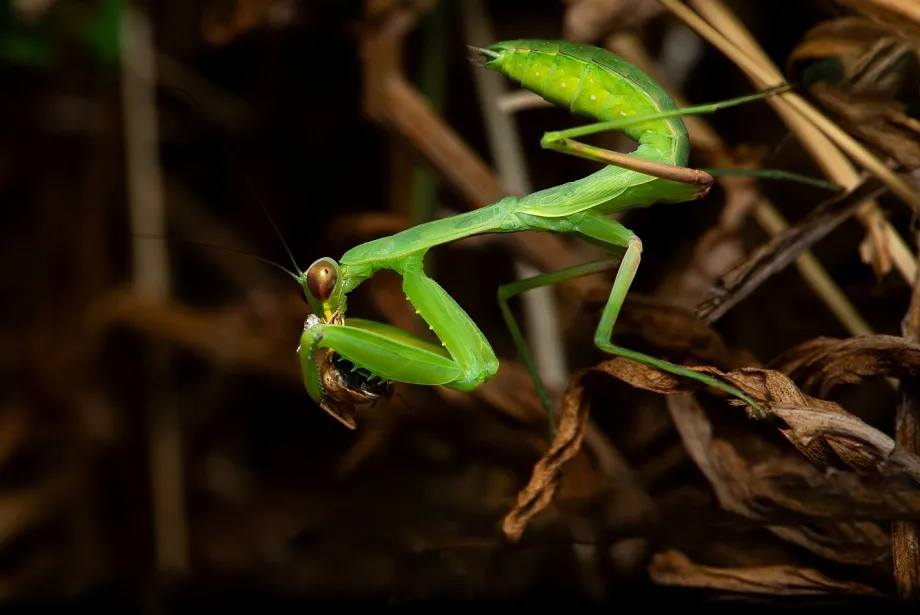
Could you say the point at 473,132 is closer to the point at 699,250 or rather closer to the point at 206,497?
the point at 699,250

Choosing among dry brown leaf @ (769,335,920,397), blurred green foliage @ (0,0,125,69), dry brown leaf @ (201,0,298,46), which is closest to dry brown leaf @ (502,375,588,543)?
dry brown leaf @ (769,335,920,397)

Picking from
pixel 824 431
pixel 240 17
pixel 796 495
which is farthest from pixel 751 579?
pixel 240 17

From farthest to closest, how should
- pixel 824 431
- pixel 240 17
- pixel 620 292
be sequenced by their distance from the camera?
1. pixel 240 17
2. pixel 620 292
3. pixel 824 431

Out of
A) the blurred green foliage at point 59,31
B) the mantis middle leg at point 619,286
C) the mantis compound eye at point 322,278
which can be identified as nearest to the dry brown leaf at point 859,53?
the mantis middle leg at point 619,286

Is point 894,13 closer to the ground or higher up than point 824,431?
higher up

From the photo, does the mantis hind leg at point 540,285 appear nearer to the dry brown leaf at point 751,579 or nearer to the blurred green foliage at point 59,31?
the dry brown leaf at point 751,579

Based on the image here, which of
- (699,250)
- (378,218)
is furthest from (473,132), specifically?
(699,250)

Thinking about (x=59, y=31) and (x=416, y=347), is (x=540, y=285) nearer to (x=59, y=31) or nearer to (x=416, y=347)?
(x=416, y=347)
